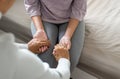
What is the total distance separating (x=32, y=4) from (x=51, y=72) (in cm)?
71

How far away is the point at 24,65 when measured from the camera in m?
0.81

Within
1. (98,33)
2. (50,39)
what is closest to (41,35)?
(50,39)

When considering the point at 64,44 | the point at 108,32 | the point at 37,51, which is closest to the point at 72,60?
the point at 64,44

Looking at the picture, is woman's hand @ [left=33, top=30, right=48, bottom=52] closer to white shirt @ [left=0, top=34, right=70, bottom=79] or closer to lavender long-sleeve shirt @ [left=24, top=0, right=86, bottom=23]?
lavender long-sleeve shirt @ [left=24, top=0, right=86, bottom=23]

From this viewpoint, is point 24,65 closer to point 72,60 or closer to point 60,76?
point 60,76

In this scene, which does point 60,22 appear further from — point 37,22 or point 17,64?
point 17,64

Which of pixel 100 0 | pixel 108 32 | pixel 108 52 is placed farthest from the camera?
pixel 100 0

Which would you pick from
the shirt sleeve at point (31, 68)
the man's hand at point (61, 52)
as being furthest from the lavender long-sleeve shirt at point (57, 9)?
the shirt sleeve at point (31, 68)

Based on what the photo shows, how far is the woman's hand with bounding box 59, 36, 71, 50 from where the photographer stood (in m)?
1.33

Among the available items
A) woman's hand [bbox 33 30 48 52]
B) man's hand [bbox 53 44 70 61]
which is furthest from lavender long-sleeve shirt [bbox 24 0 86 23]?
man's hand [bbox 53 44 70 61]

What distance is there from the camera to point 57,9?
1.48 metres

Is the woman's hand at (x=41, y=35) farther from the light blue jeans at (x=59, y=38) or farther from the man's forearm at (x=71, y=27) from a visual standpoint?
the man's forearm at (x=71, y=27)

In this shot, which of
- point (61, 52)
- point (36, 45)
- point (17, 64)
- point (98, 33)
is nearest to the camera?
point (17, 64)

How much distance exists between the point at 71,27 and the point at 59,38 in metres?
0.11
